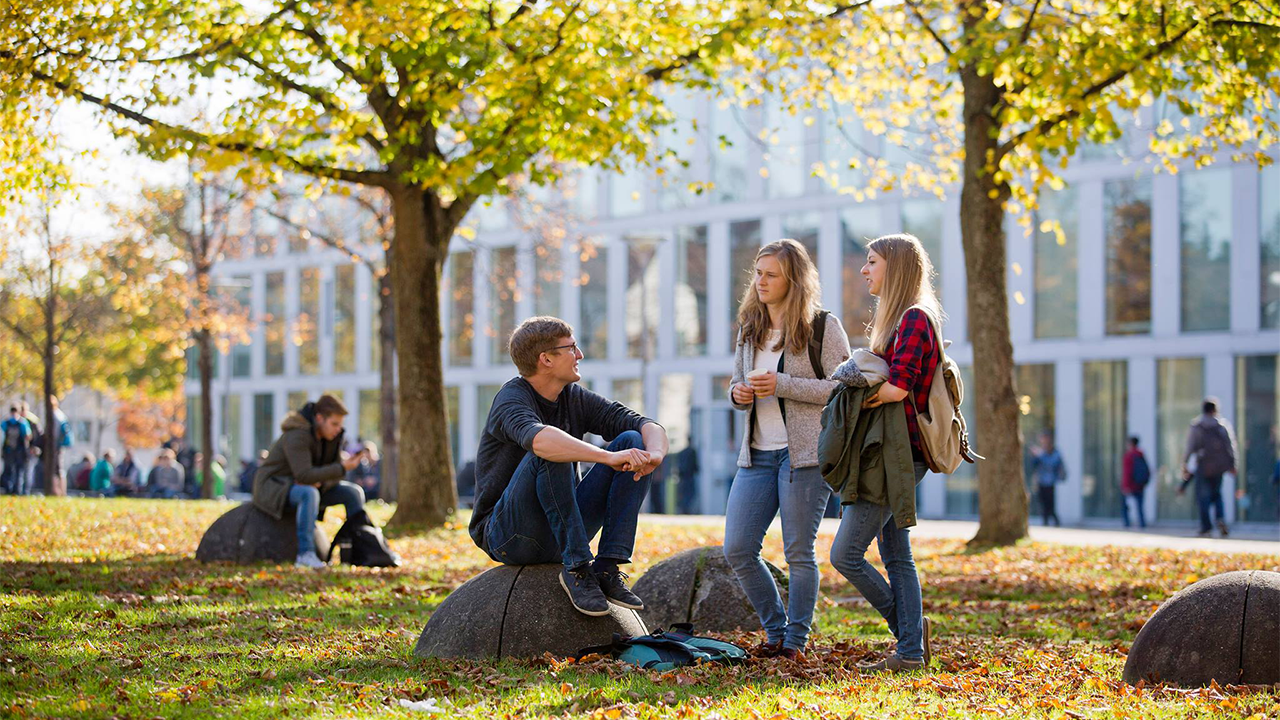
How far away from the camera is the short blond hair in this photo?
22.6 feet

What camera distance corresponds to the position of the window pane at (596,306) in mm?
39844

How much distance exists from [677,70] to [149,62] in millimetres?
5523

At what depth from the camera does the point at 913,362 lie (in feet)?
20.8

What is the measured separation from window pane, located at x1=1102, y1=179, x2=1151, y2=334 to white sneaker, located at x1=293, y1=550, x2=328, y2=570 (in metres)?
22.8

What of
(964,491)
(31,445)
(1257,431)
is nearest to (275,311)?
(31,445)

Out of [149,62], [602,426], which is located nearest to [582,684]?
[602,426]

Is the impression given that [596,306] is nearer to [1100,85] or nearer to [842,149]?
[842,149]

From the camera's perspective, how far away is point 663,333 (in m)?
38.4

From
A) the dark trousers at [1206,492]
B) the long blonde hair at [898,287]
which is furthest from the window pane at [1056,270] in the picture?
the long blonde hair at [898,287]

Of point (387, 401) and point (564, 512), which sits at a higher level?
point (387, 401)

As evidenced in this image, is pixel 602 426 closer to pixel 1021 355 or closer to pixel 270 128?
pixel 270 128

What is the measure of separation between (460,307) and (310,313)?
809 cm

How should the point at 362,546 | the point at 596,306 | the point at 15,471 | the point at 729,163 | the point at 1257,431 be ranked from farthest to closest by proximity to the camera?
1. the point at 596,306
2. the point at 729,163
3. the point at 1257,431
4. the point at 15,471
5. the point at 362,546

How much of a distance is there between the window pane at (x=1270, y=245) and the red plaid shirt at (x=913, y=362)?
2464 centimetres
